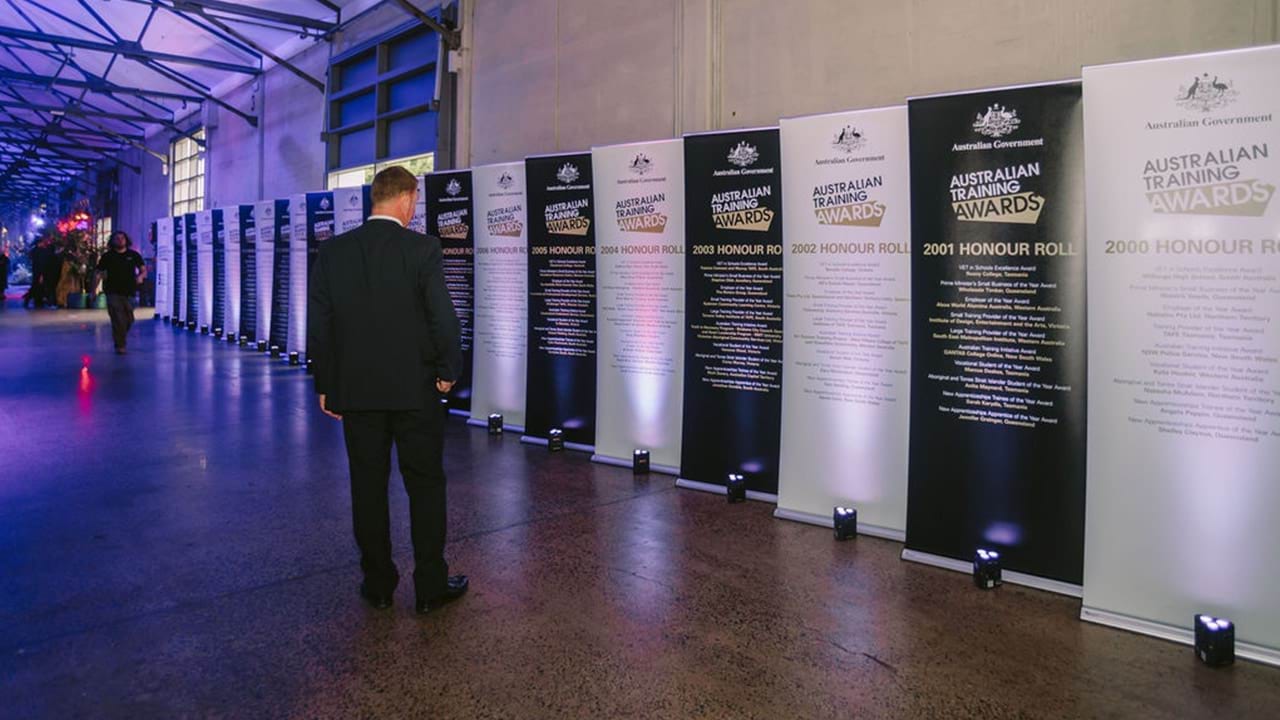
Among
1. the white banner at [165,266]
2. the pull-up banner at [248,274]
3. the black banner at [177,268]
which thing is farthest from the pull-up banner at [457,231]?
the white banner at [165,266]

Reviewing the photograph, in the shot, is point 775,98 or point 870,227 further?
point 775,98

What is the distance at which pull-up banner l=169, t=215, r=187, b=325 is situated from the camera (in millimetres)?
16359

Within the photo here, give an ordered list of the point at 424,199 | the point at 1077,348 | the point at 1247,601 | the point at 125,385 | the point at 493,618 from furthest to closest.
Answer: the point at 125,385 < the point at 424,199 < the point at 1077,348 < the point at 493,618 < the point at 1247,601

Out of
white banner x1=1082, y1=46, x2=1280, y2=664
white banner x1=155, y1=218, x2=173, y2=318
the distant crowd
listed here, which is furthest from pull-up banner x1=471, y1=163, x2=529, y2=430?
the distant crowd

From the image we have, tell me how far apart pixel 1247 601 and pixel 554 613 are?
2539 millimetres

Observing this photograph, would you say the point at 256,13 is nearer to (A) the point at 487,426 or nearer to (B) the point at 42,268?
(A) the point at 487,426

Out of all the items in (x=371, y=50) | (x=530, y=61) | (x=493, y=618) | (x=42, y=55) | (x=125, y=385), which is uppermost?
(x=42, y=55)

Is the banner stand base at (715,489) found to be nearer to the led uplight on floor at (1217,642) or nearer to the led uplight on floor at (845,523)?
the led uplight on floor at (845,523)

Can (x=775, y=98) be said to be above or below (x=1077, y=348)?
above

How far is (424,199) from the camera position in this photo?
24.7 ft

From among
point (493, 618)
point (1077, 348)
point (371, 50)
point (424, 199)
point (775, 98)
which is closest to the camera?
point (493, 618)

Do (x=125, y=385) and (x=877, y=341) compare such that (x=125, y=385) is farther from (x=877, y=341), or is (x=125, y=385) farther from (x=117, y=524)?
(x=877, y=341)

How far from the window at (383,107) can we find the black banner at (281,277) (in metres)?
1.46

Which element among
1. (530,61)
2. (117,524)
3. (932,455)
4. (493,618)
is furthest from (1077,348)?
(530,61)
